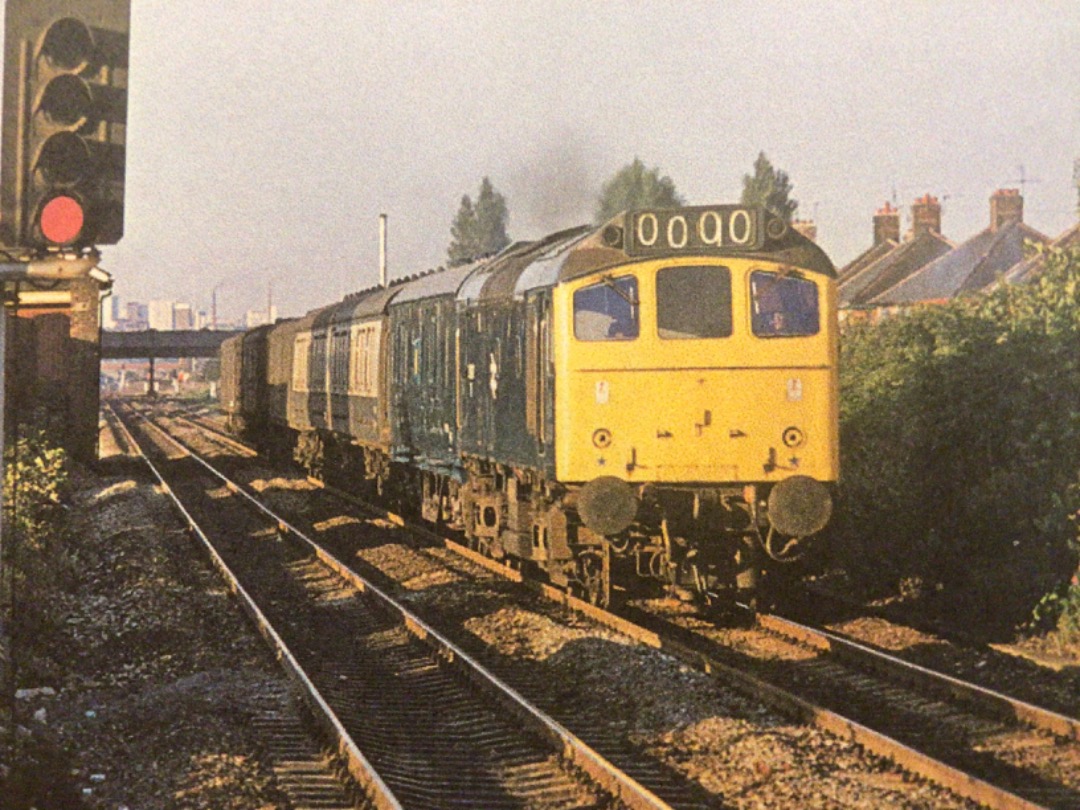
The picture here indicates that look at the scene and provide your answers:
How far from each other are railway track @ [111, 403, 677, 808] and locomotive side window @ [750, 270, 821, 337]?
3619 mm

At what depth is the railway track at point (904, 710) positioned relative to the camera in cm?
698

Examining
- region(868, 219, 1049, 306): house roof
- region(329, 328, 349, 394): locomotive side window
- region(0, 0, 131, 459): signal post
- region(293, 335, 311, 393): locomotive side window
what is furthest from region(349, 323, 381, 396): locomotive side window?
region(868, 219, 1049, 306): house roof

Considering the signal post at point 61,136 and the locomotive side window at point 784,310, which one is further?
the locomotive side window at point 784,310

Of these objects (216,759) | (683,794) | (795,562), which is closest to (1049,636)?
(795,562)

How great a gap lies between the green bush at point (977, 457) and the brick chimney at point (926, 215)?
3667cm

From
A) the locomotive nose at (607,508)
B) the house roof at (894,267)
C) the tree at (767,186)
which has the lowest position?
the locomotive nose at (607,508)

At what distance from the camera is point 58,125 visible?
14.8ft

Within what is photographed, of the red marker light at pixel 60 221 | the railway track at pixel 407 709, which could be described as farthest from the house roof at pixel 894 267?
the red marker light at pixel 60 221

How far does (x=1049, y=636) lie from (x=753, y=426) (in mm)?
2901

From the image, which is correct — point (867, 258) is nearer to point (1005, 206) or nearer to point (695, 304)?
point (1005, 206)

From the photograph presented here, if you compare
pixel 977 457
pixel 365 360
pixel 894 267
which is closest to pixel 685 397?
pixel 977 457

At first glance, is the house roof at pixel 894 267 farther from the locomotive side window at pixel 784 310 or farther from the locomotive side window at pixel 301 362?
the locomotive side window at pixel 784 310

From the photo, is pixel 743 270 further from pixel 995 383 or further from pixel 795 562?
pixel 995 383

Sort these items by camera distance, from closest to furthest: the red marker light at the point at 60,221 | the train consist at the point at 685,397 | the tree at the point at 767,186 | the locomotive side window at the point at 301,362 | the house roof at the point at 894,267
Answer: the red marker light at the point at 60,221 → the train consist at the point at 685,397 → the locomotive side window at the point at 301,362 → the house roof at the point at 894,267 → the tree at the point at 767,186
